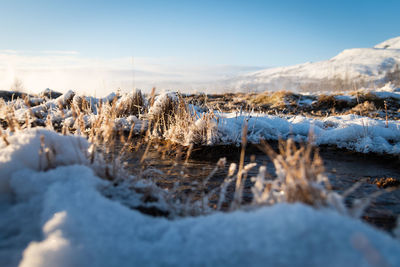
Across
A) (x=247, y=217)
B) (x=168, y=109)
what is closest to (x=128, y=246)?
(x=247, y=217)

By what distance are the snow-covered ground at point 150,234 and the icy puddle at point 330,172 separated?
30.9 inches

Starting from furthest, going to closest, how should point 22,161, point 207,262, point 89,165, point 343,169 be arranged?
point 343,169
point 89,165
point 22,161
point 207,262

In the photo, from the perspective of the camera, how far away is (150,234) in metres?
1.11

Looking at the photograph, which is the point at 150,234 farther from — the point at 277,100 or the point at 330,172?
the point at 277,100

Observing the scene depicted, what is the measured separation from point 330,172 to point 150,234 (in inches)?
115

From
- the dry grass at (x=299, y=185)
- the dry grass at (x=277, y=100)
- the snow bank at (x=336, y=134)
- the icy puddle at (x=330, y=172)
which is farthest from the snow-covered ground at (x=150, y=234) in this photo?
the dry grass at (x=277, y=100)

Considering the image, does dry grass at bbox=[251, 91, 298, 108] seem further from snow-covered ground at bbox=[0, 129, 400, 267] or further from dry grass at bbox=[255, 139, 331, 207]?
snow-covered ground at bbox=[0, 129, 400, 267]

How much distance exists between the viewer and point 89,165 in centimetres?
167

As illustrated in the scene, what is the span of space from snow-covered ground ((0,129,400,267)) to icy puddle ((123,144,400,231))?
0.79 metres

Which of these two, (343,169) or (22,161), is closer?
(22,161)

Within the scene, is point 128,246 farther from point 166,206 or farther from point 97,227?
point 166,206

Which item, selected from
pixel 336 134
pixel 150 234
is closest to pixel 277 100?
pixel 336 134

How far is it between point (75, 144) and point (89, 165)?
0.60ft

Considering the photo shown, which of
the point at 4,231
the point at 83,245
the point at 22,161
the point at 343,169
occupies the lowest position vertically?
the point at 343,169
